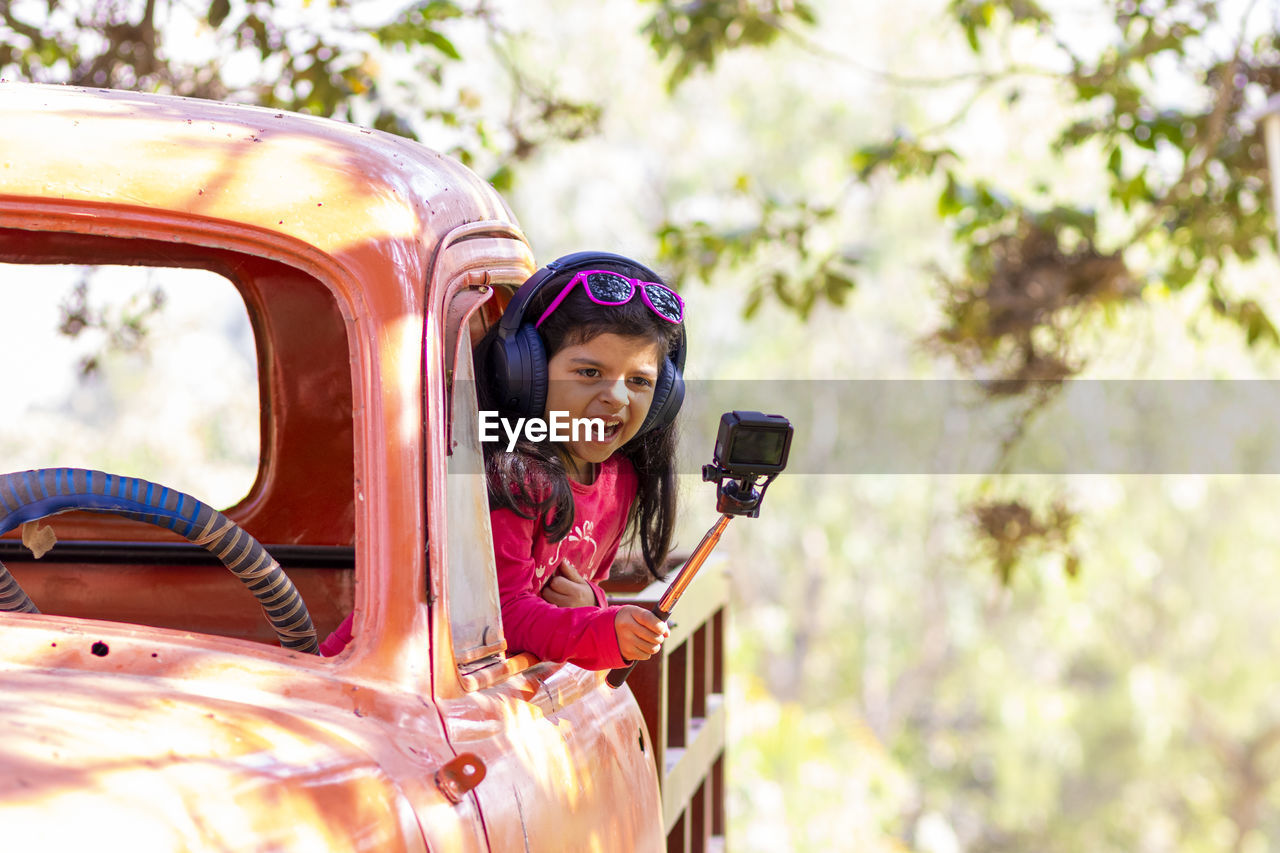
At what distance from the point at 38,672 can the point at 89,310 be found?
11.2 feet

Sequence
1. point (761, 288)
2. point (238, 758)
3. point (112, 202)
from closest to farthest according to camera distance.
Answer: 1. point (238, 758)
2. point (112, 202)
3. point (761, 288)

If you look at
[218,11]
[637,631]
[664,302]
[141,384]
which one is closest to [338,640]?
[637,631]

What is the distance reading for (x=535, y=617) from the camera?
78.4 inches

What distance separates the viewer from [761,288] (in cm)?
629

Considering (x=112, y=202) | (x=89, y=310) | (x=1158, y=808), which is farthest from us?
(x=1158, y=808)

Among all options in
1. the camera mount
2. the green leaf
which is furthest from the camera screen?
the green leaf

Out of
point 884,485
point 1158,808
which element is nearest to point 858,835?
point 884,485

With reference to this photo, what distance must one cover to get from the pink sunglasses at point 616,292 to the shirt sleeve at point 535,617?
0.34m

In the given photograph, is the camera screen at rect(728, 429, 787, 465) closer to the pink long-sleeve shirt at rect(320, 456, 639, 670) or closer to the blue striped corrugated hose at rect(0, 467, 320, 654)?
the pink long-sleeve shirt at rect(320, 456, 639, 670)

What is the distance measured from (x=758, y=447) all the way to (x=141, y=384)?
58.3ft

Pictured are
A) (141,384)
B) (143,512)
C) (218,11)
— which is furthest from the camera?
(141,384)

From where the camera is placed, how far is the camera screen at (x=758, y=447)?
184cm

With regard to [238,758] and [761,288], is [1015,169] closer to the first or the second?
[761,288]

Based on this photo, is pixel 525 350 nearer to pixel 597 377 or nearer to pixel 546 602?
pixel 597 377
